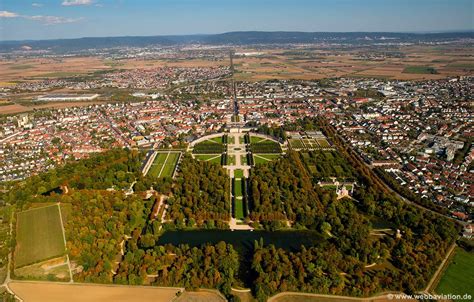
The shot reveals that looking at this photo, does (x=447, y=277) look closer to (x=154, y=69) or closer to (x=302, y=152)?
(x=302, y=152)

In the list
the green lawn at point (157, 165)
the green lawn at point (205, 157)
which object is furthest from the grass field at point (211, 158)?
the green lawn at point (157, 165)

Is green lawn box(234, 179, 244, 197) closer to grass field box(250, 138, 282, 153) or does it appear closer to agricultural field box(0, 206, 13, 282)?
grass field box(250, 138, 282, 153)

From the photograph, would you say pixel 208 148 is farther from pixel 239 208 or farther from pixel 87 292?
pixel 87 292

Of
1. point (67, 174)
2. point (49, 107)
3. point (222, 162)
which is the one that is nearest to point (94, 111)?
point (49, 107)

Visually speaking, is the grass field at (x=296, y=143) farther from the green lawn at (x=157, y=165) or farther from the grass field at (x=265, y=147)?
the green lawn at (x=157, y=165)

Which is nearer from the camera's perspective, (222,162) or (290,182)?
(290,182)
